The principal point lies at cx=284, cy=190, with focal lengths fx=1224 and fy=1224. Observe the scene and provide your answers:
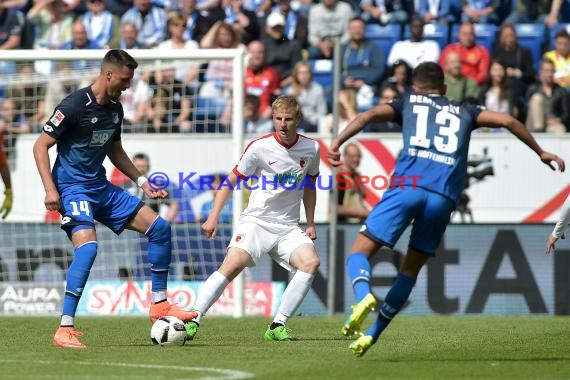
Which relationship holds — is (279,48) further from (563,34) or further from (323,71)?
(563,34)

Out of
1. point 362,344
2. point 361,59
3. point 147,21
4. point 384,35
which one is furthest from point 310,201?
point 147,21

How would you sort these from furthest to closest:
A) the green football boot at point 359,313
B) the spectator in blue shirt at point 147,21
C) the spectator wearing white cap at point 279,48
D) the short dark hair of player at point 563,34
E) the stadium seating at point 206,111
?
the spectator in blue shirt at point 147,21, the spectator wearing white cap at point 279,48, the short dark hair of player at point 563,34, the stadium seating at point 206,111, the green football boot at point 359,313

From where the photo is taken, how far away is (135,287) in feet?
50.8

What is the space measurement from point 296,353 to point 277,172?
2.01m

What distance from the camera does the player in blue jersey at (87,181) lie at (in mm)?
10039

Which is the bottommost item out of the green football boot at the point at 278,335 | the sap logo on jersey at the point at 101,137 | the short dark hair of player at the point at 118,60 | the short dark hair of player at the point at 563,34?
the green football boot at the point at 278,335

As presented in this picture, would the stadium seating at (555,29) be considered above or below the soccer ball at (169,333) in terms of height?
above

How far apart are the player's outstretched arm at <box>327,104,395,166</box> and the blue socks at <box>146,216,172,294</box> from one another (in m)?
2.55

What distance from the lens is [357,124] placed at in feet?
28.1

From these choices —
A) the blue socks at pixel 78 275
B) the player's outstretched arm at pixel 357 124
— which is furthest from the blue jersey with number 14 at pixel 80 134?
the player's outstretched arm at pixel 357 124

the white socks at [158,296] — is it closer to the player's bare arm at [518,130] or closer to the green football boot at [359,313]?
the green football boot at [359,313]

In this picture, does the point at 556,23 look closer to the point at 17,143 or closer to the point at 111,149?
the point at 17,143

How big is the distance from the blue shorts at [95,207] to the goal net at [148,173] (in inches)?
188

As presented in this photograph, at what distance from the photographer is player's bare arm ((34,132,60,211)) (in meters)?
9.91
